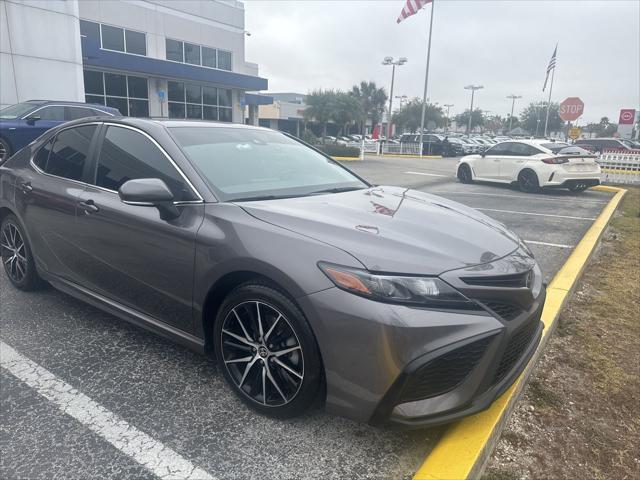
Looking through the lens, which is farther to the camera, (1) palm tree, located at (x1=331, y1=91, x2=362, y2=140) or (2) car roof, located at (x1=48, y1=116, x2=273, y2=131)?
(1) palm tree, located at (x1=331, y1=91, x2=362, y2=140)

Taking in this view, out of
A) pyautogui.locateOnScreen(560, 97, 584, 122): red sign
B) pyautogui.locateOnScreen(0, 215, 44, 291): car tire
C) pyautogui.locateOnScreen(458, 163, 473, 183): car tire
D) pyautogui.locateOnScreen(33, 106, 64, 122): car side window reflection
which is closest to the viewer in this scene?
pyautogui.locateOnScreen(0, 215, 44, 291): car tire

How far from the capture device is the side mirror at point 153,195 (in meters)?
2.71

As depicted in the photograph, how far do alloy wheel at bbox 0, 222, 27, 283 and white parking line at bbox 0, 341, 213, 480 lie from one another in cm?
118

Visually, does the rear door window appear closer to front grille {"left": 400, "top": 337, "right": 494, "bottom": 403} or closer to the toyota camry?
the toyota camry

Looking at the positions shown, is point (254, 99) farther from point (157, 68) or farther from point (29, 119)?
point (29, 119)

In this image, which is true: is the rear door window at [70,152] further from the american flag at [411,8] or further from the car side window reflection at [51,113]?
the american flag at [411,8]

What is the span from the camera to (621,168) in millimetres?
16156

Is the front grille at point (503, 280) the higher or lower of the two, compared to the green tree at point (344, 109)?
lower

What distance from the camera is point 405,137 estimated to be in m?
35.7

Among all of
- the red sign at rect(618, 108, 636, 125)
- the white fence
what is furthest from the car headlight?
the red sign at rect(618, 108, 636, 125)

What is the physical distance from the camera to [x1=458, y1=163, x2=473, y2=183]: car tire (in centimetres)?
1522

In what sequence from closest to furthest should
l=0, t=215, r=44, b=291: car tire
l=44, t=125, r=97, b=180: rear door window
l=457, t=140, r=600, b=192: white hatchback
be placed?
l=44, t=125, r=97, b=180: rear door window
l=0, t=215, r=44, b=291: car tire
l=457, t=140, r=600, b=192: white hatchback

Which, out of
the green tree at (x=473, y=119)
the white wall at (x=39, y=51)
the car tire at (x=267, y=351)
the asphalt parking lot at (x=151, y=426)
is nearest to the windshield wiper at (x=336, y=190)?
the car tire at (x=267, y=351)

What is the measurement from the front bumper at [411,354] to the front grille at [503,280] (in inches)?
0.8
